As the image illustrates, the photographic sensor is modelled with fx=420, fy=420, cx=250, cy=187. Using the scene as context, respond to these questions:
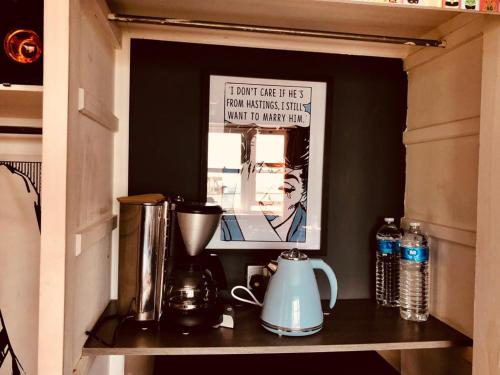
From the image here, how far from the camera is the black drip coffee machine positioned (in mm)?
1103

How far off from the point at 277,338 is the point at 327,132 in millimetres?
713

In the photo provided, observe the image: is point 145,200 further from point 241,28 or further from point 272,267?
point 241,28

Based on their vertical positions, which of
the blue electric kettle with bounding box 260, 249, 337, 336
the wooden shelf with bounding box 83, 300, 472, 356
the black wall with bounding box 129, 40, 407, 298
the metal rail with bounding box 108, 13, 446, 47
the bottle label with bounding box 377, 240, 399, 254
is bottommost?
the wooden shelf with bounding box 83, 300, 472, 356

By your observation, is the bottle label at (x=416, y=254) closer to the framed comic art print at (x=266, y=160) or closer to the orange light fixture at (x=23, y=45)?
the framed comic art print at (x=266, y=160)

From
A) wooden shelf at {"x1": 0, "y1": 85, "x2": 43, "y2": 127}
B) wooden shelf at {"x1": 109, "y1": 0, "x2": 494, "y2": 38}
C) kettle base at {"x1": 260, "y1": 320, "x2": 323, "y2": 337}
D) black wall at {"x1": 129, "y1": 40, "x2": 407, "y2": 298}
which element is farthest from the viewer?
black wall at {"x1": 129, "y1": 40, "x2": 407, "y2": 298}

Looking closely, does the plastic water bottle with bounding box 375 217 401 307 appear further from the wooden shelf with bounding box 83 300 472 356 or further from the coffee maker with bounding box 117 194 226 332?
the coffee maker with bounding box 117 194 226 332

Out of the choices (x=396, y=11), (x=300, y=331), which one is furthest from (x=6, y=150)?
(x=396, y=11)

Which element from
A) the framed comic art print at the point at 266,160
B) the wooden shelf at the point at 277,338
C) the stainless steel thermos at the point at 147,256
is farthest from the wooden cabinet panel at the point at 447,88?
the stainless steel thermos at the point at 147,256

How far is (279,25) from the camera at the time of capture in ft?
4.38

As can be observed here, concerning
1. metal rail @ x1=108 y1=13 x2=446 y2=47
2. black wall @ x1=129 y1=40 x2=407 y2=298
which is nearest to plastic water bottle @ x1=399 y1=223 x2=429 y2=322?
black wall @ x1=129 y1=40 x2=407 y2=298

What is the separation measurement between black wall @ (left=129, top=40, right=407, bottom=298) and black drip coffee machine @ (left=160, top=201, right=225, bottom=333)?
0.82ft

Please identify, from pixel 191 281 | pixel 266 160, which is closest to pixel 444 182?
pixel 266 160

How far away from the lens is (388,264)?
1.43m

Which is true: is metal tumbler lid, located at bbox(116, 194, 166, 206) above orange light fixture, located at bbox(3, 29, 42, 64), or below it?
below
